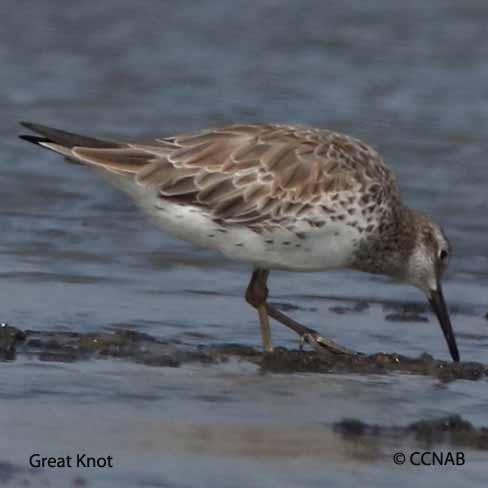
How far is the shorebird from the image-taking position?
960 cm

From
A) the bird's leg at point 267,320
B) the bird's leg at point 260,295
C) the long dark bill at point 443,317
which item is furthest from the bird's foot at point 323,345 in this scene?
the long dark bill at point 443,317

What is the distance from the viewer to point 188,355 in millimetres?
9102

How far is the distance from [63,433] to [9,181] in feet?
19.9

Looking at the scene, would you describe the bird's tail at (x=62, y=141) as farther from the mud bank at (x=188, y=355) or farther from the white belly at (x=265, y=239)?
the mud bank at (x=188, y=355)

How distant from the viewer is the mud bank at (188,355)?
8.93 metres

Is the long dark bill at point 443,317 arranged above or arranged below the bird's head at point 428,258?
below

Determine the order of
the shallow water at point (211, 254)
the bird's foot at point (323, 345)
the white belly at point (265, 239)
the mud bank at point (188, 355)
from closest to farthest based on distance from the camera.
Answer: the shallow water at point (211, 254)
the mud bank at point (188, 355)
the bird's foot at point (323, 345)
the white belly at point (265, 239)

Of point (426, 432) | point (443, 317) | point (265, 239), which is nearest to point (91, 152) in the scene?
point (265, 239)

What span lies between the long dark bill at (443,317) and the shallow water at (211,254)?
0.47 ft

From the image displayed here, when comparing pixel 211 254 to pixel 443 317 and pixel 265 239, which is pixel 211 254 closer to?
pixel 265 239

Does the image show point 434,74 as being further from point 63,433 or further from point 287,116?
point 63,433

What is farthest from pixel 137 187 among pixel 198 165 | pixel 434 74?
pixel 434 74

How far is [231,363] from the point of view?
29.9 feet

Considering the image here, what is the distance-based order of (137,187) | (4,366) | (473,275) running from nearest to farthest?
(4,366) < (137,187) < (473,275)
